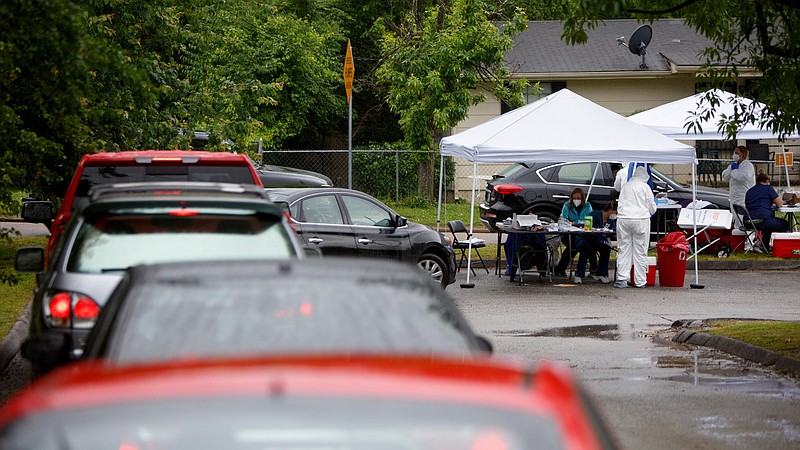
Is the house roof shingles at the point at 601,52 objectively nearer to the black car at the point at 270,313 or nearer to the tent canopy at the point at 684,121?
the tent canopy at the point at 684,121

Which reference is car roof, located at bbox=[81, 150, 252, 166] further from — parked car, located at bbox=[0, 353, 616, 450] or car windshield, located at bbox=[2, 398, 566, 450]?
car windshield, located at bbox=[2, 398, 566, 450]

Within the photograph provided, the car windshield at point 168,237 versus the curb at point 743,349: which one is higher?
the car windshield at point 168,237

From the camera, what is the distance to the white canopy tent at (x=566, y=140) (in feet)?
63.0

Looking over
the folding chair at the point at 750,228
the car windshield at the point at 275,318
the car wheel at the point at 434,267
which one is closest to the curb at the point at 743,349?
the car wheel at the point at 434,267

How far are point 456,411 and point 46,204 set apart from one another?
968cm

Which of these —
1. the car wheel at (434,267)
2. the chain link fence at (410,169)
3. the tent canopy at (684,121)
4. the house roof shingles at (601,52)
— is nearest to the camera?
the car wheel at (434,267)

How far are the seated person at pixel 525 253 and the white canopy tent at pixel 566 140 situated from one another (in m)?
1.07

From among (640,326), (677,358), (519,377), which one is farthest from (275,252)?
(640,326)

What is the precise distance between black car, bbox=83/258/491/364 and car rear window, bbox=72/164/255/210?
Result: 17.2ft

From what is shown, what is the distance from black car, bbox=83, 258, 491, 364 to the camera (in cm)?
427

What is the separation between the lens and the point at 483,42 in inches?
1217

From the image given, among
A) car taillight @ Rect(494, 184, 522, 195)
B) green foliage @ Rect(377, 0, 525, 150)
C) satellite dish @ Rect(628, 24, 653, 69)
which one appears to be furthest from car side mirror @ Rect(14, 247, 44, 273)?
satellite dish @ Rect(628, 24, 653, 69)

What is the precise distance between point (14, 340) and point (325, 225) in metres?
5.93

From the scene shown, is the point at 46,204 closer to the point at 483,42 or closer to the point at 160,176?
the point at 160,176
